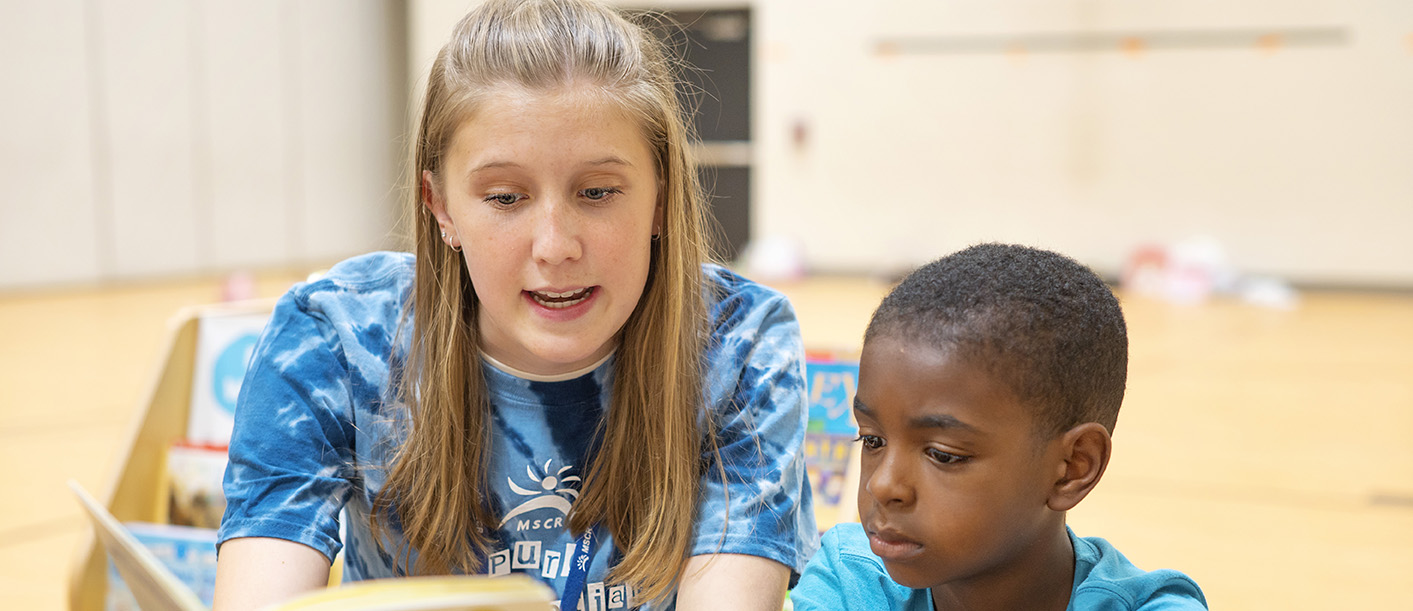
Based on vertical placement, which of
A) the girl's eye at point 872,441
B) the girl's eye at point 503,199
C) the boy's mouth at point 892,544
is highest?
the girl's eye at point 503,199

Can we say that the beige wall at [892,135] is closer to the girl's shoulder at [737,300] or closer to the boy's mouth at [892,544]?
the girl's shoulder at [737,300]

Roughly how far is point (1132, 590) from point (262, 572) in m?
0.72

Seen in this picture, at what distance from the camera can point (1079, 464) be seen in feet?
3.00

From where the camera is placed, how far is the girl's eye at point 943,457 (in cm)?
88

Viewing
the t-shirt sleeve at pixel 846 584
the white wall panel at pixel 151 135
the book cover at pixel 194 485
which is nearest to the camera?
the t-shirt sleeve at pixel 846 584

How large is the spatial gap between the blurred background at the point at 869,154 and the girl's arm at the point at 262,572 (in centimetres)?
356

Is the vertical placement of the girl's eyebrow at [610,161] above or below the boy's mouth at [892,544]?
above

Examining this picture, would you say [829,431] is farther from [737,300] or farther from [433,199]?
[433,199]

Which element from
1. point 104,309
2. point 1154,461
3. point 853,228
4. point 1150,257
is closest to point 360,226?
point 104,309

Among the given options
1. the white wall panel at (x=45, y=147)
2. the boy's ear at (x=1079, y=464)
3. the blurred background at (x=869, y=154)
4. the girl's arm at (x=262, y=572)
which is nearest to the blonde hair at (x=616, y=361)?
the girl's arm at (x=262, y=572)

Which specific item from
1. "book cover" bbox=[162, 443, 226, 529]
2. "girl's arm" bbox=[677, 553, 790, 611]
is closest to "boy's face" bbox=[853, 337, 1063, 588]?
"girl's arm" bbox=[677, 553, 790, 611]

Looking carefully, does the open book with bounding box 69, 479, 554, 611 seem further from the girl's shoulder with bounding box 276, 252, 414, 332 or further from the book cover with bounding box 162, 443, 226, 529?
the book cover with bounding box 162, 443, 226, 529

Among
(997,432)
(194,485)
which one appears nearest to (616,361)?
(997,432)

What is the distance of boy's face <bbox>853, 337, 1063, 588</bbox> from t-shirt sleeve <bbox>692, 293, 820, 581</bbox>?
19 cm
